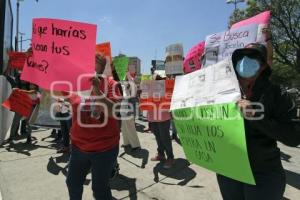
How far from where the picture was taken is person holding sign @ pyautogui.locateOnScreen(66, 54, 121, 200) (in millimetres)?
3479

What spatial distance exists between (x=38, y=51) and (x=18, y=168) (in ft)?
12.1

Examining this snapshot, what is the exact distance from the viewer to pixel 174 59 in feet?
22.8

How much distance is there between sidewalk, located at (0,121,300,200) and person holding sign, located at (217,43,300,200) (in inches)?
97.7

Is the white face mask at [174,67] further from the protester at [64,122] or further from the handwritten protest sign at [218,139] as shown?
the handwritten protest sign at [218,139]

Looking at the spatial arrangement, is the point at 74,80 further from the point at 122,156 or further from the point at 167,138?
the point at 122,156

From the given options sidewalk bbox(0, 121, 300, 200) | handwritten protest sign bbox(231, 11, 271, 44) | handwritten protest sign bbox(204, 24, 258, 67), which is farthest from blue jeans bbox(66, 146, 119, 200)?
handwritten protest sign bbox(231, 11, 271, 44)

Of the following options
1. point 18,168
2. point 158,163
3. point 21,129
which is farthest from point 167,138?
point 21,129

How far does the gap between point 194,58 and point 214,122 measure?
208cm

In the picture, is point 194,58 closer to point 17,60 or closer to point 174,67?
point 174,67

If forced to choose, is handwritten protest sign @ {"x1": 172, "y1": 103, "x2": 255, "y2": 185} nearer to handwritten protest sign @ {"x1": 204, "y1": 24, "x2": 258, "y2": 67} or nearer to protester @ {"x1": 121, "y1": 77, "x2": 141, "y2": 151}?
handwritten protest sign @ {"x1": 204, "y1": 24, "x2": 258, "y2": 67}

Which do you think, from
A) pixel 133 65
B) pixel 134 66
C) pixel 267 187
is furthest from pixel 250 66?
pixel 134 66

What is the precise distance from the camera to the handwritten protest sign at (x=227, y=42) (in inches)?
140

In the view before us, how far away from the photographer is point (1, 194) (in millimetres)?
5137

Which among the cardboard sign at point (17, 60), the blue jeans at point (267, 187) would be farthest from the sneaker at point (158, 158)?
the blue jeans at point (267, 187)
